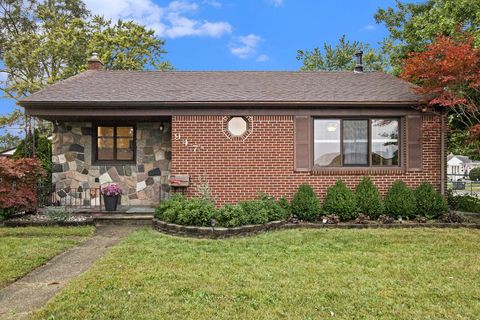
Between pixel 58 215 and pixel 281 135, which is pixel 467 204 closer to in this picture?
pixel 281 135

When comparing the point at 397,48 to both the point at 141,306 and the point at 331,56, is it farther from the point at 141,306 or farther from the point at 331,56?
the point at 141,306

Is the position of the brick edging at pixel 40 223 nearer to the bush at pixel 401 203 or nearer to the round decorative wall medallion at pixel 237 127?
the round decorative wall medallion at pixel 237 127

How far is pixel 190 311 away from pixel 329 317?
→ 141cm

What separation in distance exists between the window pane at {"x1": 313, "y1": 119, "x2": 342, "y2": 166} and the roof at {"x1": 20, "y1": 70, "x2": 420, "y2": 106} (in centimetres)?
68

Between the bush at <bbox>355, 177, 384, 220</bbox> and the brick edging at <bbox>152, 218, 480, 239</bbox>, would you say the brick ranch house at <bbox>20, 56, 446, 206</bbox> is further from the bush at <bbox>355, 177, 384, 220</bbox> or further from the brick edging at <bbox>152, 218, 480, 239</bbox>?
the brick edging at <bbox>152, 218, 480, 239</bbox>

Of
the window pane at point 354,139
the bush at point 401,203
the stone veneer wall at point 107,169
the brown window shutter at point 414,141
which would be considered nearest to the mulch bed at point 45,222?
the stone veneer wall at point 107,169

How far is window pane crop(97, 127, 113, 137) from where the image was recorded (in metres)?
10.2

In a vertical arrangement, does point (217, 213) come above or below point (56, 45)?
below

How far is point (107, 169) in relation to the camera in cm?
1016

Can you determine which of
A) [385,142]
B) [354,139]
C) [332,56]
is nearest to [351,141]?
[354,139]

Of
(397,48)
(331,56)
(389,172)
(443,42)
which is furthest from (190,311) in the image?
(331,56)

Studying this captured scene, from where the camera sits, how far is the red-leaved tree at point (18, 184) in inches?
326

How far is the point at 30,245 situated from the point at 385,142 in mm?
8310

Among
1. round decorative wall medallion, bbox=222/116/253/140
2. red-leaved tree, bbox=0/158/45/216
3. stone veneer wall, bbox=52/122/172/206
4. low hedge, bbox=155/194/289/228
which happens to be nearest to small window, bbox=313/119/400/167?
round decorative wall medallion, bbox=222/116/253/140
